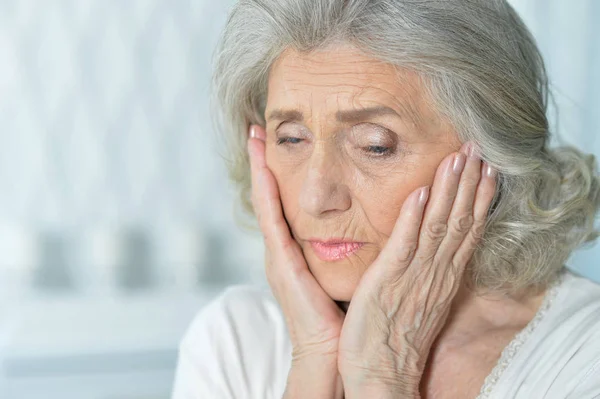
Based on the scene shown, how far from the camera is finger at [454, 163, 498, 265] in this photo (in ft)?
4.99

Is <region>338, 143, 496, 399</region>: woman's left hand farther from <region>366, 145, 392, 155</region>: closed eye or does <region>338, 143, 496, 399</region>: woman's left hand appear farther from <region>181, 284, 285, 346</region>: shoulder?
<region>181, 284, 285, 346</region>: shoulder

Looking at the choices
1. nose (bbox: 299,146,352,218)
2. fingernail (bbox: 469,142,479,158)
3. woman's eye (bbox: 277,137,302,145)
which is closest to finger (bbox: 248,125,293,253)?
woman's eye (bbox: 277,137,302,145)

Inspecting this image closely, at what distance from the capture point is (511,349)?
155 centimetres

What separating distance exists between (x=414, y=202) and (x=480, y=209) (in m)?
0.15

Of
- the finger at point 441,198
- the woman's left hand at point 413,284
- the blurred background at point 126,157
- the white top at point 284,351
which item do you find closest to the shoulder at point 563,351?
A: the white top at point 284,351

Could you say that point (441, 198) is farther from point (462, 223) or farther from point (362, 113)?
point (362, 113)

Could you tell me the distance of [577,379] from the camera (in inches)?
56.1

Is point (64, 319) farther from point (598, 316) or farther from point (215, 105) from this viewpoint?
point (598, 316)

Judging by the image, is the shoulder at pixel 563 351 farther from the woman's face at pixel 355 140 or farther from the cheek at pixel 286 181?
the cheek at pixel 286 181

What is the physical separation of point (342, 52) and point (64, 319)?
67.9 inches

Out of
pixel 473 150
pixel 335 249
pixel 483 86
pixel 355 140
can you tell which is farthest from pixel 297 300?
pixel 483 86

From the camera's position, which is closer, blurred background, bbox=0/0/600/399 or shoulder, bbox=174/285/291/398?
shoulder, bbox=174/285/291/398

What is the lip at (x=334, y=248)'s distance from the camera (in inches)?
61.4

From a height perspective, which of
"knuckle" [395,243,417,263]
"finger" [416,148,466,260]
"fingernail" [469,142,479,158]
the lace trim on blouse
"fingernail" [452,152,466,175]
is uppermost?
"fingernail" [469,142,479,158]
